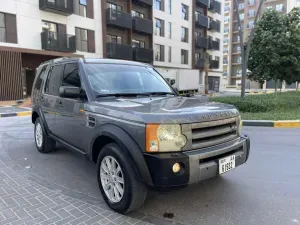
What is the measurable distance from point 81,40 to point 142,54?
657 cm

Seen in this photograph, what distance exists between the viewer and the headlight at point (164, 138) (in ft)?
8.27

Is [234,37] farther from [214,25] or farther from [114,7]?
[114,7]

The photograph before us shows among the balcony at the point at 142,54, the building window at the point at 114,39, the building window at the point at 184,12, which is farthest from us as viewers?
the building window at the point at 184,12

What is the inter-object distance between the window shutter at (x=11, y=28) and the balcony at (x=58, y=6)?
91.0 inches

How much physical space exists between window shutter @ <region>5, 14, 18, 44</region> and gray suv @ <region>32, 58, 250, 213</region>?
15.7 meters

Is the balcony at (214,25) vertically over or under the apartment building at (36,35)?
over

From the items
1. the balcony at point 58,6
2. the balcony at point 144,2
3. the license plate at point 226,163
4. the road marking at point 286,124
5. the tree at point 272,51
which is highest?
the balcony at point 144,2

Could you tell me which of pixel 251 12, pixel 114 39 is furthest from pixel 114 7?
pixel 251 12

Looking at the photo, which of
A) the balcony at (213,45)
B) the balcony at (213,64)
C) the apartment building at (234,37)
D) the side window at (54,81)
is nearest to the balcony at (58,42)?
the side window at (54,81)

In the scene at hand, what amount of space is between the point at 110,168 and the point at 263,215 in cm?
190

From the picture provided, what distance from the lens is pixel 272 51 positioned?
1391cm

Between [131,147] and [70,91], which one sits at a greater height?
[70,91]

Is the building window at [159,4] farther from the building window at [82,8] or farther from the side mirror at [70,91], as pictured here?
the side mirror at [70,91]

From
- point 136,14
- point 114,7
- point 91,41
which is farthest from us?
point 136,14
